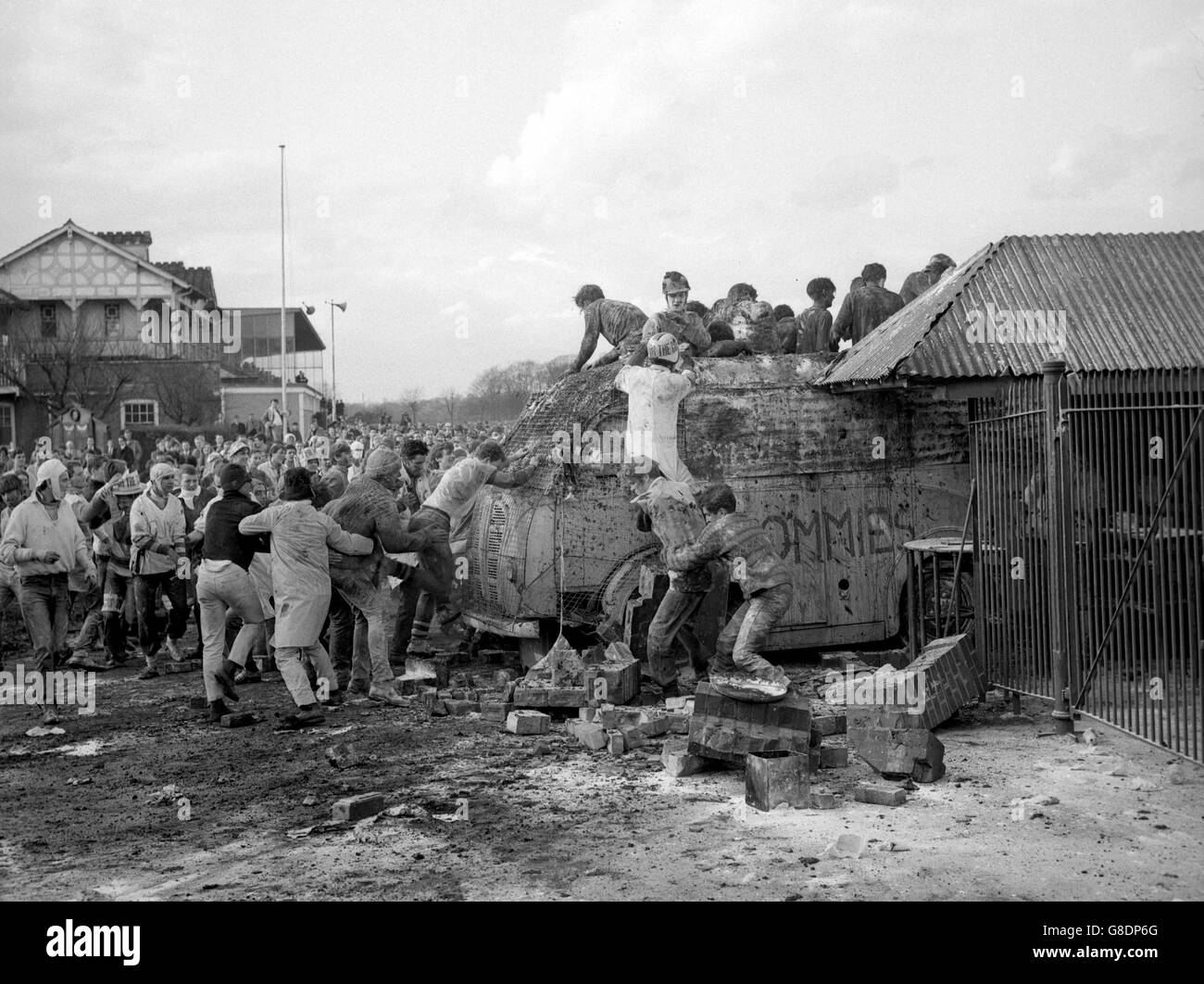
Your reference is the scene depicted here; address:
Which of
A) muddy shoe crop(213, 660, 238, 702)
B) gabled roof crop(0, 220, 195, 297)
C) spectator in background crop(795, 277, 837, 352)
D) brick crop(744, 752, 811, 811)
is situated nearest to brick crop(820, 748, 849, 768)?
brick crop(744, 752, 811, 811)

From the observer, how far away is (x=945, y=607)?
9781mm

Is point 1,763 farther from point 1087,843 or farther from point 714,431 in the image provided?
point 1087,843

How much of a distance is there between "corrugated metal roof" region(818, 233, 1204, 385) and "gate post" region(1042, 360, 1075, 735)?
2.39 metres

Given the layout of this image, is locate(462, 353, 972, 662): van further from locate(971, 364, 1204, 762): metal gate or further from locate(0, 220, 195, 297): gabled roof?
locate(0, 220, 195, 297): gabled roof

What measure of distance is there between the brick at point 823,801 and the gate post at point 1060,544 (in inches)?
81.6

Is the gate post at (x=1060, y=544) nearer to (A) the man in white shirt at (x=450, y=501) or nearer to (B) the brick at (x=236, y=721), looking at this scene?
(A) the man in white shirt at (x=450, y=501)

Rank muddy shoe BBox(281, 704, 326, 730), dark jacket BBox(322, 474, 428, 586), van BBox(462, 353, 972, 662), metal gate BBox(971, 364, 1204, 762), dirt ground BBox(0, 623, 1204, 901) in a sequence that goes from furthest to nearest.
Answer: van BBox(462, 353, 972, 662)
dark jacket BBox(322, 474, 428, 586)
muddy shoe BBox(281, 704, 326, 730)
metal gate BBox(971, 364, 1204, 762)
dirt ground BBox(0, 623, 1204, 901)

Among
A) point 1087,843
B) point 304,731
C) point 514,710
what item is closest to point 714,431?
point 514,710

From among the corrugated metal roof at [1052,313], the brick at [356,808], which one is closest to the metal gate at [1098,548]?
the corrugated metal roof at [1052,313]

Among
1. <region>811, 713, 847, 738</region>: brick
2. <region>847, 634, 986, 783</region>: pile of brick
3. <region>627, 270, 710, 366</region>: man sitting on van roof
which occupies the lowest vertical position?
<region>811, 713, 847, 738</region>: brick

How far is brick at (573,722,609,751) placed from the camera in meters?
7.53

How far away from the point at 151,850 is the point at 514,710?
3113mm
